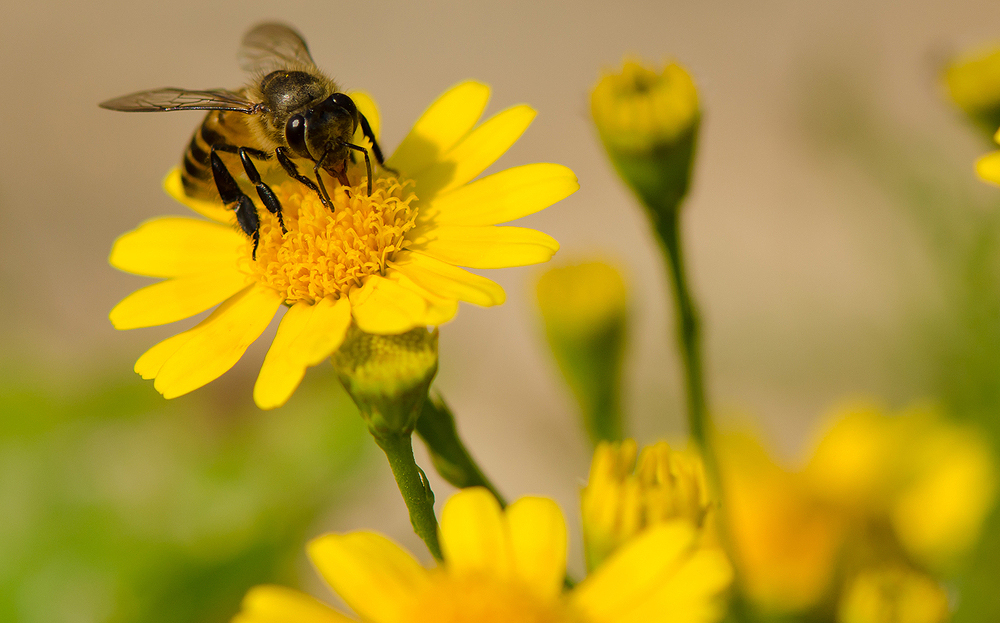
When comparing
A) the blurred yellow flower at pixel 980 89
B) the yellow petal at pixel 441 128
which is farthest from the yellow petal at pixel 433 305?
the blurred yellow flower at pixel 980 89

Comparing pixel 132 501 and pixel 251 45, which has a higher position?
pixel 251 45

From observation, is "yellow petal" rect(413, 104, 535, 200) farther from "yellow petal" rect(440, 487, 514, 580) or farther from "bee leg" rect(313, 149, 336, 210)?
"yellow petal" rect(440, 487, 514, 580)

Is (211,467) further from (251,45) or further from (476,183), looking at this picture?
(476,183)

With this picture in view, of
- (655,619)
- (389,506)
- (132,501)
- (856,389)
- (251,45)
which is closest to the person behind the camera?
(655,619)

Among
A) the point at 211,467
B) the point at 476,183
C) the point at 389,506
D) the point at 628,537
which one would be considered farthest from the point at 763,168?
the point at 628,537

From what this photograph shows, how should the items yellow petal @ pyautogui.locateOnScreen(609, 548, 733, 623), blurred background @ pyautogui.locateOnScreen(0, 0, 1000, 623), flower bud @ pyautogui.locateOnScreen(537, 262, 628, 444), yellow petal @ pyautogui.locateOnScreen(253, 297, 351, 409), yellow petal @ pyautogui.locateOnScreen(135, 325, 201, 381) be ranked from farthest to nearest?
blurred background @ pyautogui.locateOnScreen(0, 0, 1000, 623) → flower bud @ pyautogui.locateOnScreen(537, 262, 628, 444) → yellow petal @ pyautogui.locateOnScreen(135, 325, 201, 381) → yellow petal @ pyautogui.locateOnScreen(253, 297, 351, 409) → yellow petal @ pyautogui.locateOnScreen(609, 548, 733, 623)

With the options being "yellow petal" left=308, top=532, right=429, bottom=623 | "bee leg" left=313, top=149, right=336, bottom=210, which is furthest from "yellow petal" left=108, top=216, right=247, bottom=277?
"yellow petal" left=308, top=532, right=429, bottom=623
